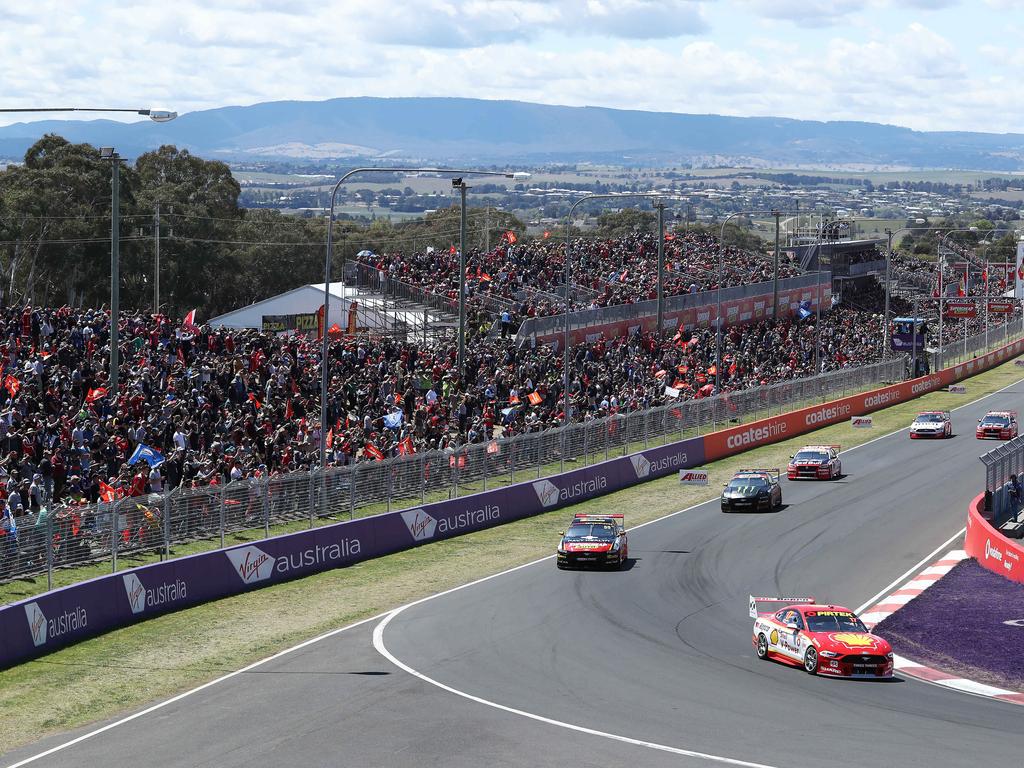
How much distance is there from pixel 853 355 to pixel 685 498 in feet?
135

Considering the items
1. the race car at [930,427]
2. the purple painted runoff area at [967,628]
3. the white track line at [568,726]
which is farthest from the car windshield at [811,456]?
the white track line at [568,726]

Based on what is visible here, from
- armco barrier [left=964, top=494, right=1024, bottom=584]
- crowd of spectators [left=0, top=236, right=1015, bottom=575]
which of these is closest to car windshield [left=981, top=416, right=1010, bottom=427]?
crowd of spectators [left=0, top=236, right=1015, bottom=575]

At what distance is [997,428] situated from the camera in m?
62.2

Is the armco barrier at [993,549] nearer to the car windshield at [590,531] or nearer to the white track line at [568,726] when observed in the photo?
the car windshield at [590,531]

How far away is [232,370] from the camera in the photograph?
136 feet

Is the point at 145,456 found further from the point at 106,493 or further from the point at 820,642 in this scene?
the point at 820,642

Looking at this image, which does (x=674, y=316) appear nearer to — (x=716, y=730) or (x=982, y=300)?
(x=982, y=300)

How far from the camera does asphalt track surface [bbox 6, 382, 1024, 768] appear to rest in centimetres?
1820

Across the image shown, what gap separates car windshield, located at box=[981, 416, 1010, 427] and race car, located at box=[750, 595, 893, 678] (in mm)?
39986

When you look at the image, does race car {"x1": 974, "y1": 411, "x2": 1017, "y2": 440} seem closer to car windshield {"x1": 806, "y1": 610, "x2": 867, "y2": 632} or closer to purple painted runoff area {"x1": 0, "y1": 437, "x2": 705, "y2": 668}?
purple painted runoff area {"x1": 0, "y1": 437, "x2": 705, "y2": 668}

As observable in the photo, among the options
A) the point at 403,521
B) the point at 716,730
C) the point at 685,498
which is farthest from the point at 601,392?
the point at 716,730

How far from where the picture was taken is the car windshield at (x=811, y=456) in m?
51.8

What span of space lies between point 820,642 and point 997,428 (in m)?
41.6

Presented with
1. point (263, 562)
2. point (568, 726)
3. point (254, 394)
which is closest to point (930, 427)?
point (254, 394)
